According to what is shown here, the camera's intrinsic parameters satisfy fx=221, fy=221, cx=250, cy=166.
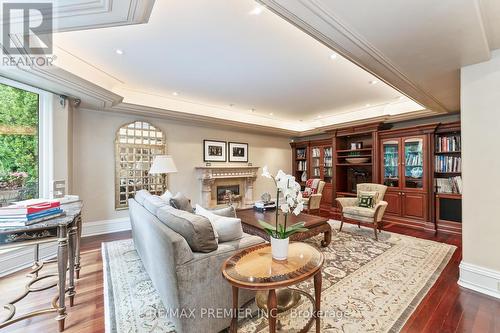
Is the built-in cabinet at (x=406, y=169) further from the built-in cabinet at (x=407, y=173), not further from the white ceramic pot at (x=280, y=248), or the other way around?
the white ceramic pot at (x=280, y=248)

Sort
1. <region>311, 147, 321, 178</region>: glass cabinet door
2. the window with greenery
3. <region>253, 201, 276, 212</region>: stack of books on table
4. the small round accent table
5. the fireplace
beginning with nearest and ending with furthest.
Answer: the small round accent table, the window with greenery, <region>253, 201, 276, 212</region>: stack of books on table, the fireplace, <region>311, 147, 321, 178</region>: glass cabinet door

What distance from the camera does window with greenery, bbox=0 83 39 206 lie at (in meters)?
2.81

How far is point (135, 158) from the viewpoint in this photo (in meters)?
4.64

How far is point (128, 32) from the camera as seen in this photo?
7.84ft

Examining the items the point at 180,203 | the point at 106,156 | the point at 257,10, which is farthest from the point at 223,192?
the point at 257,10

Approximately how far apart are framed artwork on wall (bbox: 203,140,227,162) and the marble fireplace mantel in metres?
0.23

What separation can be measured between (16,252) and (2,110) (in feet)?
5.94

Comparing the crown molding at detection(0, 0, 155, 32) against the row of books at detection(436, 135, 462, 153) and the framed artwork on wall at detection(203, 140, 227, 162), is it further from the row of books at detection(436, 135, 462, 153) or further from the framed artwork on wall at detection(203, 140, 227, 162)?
the row of books at detection(436, 135, 462, 153)

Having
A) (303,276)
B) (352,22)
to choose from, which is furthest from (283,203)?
(352,22)

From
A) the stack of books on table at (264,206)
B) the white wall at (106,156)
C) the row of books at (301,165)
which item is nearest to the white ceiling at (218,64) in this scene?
the white wall at (106,156)

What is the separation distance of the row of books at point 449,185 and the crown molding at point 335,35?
2.54 metres

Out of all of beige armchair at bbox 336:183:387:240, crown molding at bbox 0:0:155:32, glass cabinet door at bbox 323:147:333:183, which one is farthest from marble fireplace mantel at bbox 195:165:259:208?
crown molding at bbox 0:0:155:32

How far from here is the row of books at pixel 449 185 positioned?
4212 mm

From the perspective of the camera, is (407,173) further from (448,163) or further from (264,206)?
(264,206)
